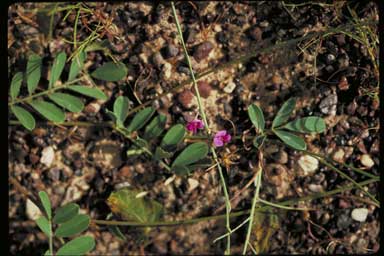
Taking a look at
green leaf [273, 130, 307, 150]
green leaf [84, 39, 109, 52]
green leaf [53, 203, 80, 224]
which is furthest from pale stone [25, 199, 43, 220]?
green leaf [273, 130, 307, 150]

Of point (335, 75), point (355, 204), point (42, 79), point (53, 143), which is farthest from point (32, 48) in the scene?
point (355, 204)

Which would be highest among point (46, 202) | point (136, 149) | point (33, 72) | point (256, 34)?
point (256, 34)

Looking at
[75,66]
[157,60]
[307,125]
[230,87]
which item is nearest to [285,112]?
[307,125]

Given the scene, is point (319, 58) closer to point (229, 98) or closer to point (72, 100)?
point (229, 98)

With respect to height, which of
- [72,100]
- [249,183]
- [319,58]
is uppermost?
[319,58]

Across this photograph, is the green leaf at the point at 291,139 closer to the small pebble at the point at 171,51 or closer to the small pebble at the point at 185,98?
the small pebble at the point at 185,98

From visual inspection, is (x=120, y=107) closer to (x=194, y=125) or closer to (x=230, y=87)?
(x=194, y=125)
